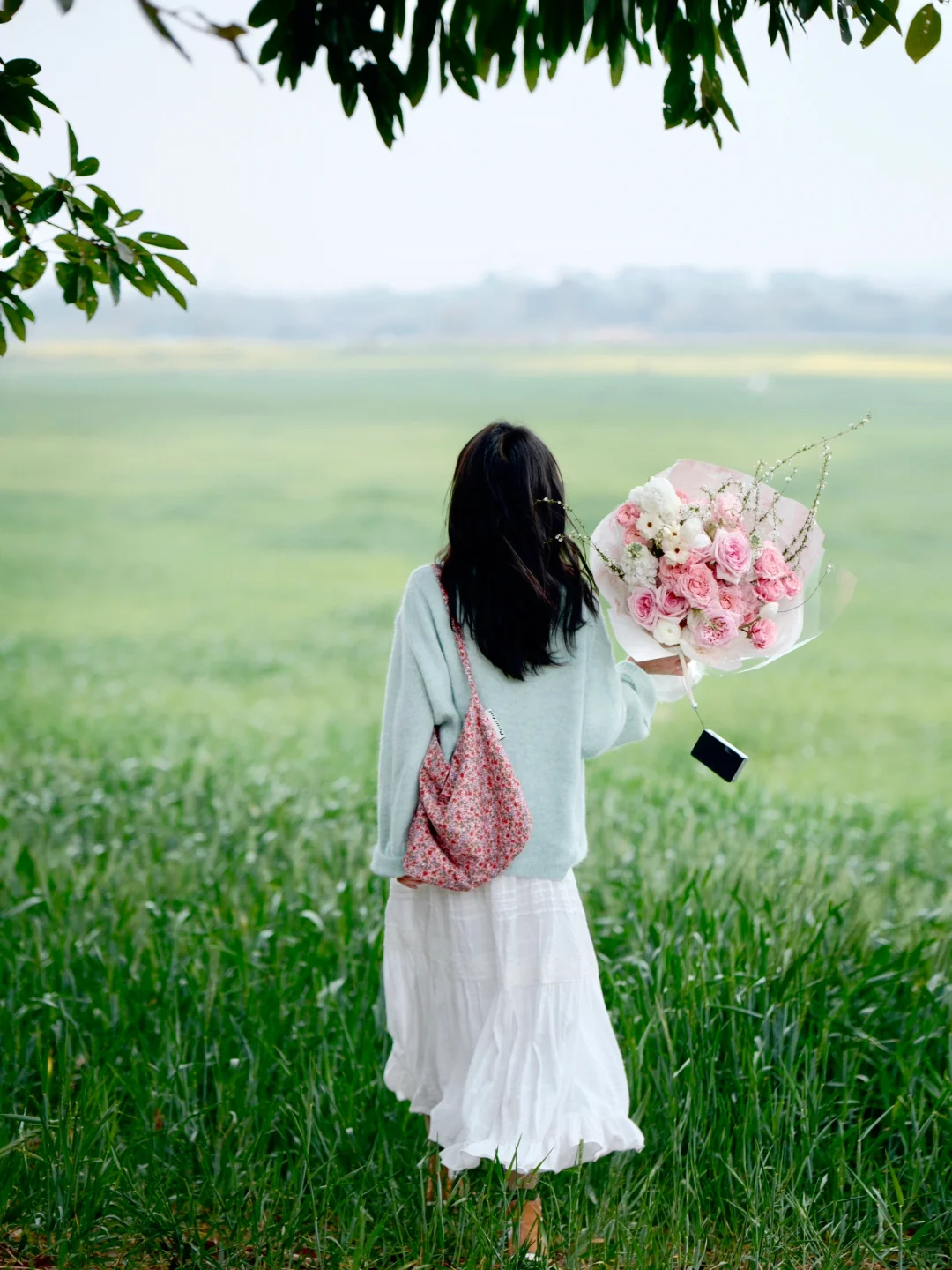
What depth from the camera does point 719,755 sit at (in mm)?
2650

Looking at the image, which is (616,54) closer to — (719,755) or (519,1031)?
(719,755)

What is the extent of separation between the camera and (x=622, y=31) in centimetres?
233

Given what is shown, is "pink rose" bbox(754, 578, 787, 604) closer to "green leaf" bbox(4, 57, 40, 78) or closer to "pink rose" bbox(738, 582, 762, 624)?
"pink rose" bbox(738, 582, 762, 624)

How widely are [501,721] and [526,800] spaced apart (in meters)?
0.17

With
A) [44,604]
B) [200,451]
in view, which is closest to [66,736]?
[44,604]

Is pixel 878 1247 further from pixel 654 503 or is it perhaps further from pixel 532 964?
pixel 654 503

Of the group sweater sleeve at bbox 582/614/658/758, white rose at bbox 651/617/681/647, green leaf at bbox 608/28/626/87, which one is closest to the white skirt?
sweater sleeve at bbox 582/614/658/758

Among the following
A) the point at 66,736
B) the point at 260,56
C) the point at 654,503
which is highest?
the point at 260,56

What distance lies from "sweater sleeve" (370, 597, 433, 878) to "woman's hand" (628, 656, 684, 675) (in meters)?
0.50

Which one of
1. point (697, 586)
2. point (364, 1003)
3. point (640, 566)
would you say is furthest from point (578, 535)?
point (364, 1003)

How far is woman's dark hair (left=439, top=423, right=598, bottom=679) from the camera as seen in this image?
2.55m

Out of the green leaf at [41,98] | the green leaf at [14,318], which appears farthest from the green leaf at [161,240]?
the green leaf at [14,318]

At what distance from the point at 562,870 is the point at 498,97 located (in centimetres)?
2180

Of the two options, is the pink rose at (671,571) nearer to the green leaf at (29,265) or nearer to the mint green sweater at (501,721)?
the mint green sweater at (501,721)
